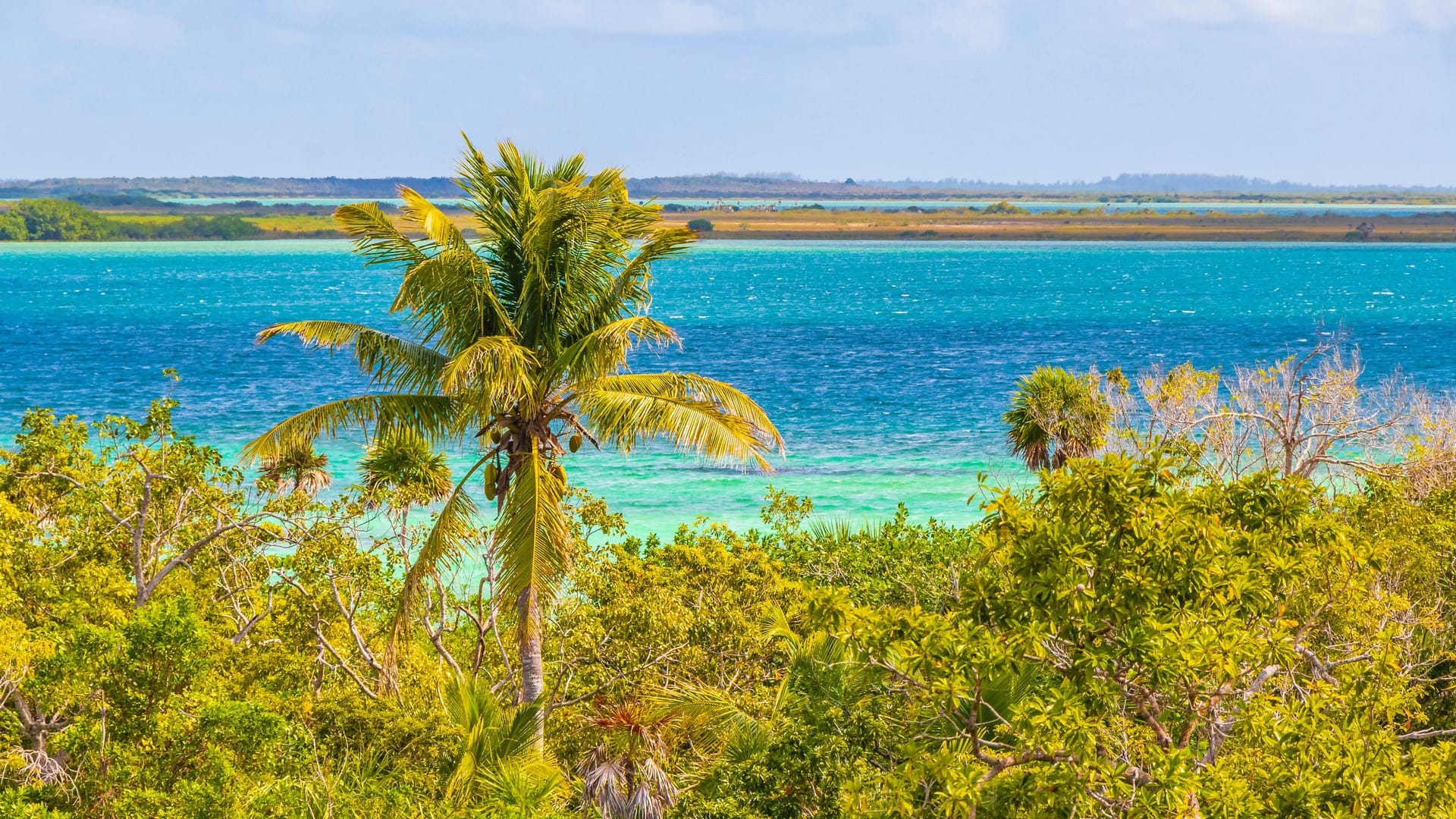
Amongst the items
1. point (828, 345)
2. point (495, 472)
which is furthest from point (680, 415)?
point (828, 345)

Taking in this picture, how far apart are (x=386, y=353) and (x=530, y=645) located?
3.95 meters

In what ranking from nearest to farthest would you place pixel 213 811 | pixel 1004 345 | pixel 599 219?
1. pixel 213 811
2. pixel 599 219
3. pixel 1004 345

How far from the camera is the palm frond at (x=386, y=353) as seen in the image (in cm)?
1506

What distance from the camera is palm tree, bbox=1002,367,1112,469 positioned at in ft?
81.4

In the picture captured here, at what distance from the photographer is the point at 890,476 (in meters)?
47.5

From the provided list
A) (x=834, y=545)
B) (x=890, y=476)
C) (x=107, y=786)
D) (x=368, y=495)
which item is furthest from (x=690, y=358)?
(x=107, y=786)

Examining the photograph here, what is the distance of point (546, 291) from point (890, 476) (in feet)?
111

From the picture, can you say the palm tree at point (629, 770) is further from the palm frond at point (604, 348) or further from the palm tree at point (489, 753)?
the palm frond at point (604, 348)

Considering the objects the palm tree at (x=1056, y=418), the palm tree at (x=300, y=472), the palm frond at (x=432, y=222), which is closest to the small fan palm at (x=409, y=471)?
the palm tree at (x=300, y=472)

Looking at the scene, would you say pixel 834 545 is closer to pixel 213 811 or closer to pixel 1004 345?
pixel 213 811

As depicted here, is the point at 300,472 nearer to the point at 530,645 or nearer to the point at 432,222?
the point at 432,222

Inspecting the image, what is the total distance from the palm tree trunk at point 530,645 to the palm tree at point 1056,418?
1287cm

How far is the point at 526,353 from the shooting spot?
14.6 m

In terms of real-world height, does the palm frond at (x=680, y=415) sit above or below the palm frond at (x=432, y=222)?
below
